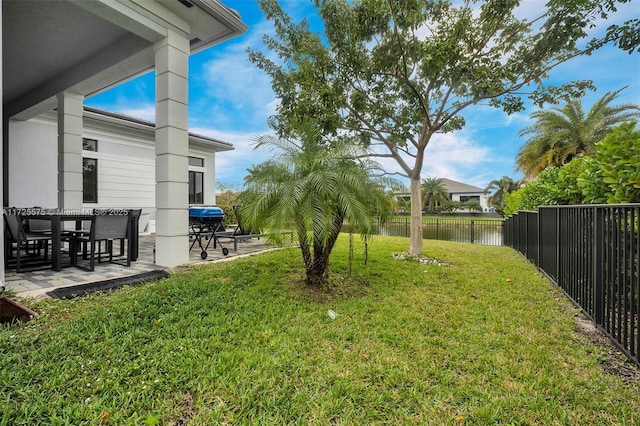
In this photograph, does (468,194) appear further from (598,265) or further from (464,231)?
(598,265)

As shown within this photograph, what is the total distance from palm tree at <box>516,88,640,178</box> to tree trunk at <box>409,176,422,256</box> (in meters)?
11.3

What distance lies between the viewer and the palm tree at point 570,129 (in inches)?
537

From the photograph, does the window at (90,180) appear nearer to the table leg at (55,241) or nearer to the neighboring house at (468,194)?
the table leg at (55,241)

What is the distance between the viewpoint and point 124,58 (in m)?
5.81

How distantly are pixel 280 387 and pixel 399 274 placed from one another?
11.9ft

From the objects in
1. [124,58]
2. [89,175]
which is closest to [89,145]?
[89,175]

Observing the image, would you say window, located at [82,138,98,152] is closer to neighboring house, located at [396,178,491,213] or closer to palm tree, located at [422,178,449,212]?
palm tree, located at [422,178,449,212]

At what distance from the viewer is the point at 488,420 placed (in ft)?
5.98

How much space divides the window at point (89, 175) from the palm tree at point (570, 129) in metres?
19.2

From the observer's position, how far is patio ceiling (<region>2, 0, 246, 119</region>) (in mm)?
4801

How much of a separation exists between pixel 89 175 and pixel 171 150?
739 cm

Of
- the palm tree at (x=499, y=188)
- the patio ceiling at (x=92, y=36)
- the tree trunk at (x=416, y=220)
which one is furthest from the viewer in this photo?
the palm tree at (x=499, y=188)

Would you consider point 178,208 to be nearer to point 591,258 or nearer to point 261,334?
point 261,334

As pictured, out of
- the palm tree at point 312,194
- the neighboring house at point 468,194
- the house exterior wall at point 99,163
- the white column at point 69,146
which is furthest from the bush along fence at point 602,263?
the neighboring house at point 468,194
